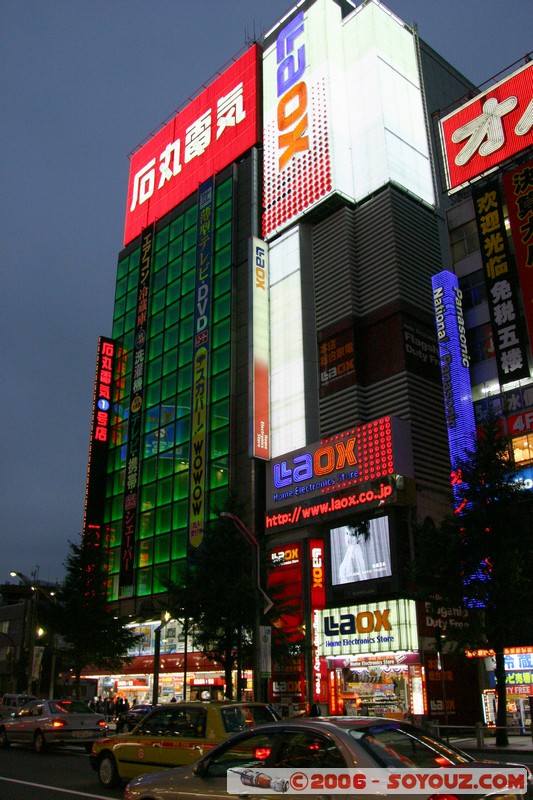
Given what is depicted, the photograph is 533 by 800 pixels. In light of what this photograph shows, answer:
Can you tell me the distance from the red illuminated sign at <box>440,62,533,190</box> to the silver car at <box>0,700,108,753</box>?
117ft

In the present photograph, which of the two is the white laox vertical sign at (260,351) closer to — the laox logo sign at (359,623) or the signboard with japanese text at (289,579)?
the signboard with japanese text at (289,579)

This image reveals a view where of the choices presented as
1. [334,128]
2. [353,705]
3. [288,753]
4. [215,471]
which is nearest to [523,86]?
[334,128]

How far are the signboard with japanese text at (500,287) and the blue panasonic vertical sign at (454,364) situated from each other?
6.05 ft

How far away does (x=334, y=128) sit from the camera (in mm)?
49500

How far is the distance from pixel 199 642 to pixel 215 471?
16367 mm

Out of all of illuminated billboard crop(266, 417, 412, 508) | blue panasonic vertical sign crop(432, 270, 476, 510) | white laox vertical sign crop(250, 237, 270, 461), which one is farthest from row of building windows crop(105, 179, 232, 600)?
blue panasonic vertical sign crop(432, 270, 476, 510)

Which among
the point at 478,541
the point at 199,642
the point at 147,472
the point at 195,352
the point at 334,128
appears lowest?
the point at 199,642

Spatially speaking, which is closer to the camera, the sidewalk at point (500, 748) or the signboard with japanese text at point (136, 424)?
the sidewalk at point (500, 748)

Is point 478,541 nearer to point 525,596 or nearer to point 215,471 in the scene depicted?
point 525,596

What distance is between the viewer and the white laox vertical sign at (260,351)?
45.7 meters

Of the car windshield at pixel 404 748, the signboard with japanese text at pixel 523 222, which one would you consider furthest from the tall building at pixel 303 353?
the car windshield at pixel 404 748

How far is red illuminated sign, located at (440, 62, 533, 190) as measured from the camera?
41.2m

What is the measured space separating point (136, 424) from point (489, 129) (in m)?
33.7

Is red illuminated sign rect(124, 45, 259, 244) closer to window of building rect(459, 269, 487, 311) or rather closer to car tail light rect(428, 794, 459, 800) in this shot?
window of building rect(459, 269, 487, 311)
